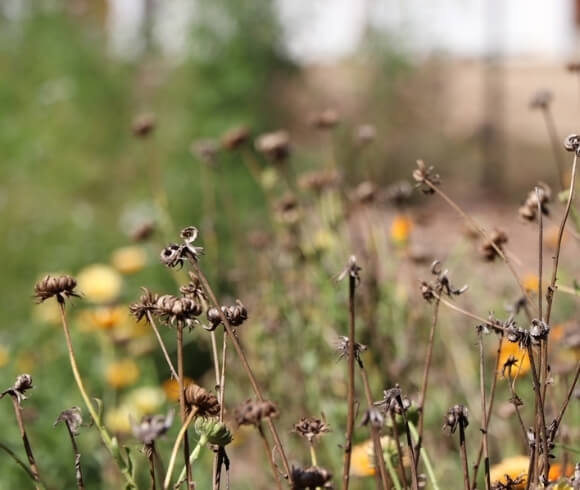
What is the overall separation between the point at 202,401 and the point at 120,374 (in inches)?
61.8

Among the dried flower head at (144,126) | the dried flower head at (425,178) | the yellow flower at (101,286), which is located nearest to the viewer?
the dried flower head at (425,178)

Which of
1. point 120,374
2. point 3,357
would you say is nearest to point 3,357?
point 3,357

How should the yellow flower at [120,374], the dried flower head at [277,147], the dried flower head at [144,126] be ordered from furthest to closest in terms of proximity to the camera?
the yellow flower at [120,374]
the dried flower head at [144,126]
the dried flower head at [277,147]

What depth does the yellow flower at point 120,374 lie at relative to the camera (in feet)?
7.52

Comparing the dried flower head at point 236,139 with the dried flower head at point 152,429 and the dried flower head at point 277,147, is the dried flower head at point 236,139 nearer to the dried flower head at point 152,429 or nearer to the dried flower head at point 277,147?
the dried flower head at point 277,147

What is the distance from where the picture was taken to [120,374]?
2299mm

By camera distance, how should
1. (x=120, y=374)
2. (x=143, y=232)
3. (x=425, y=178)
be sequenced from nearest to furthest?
(x=425, y=178) < (x=143, y=232) < (x=120, y=374)

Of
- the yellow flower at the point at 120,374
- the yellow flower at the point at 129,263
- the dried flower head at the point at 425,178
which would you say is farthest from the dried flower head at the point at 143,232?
the dried flower head at the point at 425,178

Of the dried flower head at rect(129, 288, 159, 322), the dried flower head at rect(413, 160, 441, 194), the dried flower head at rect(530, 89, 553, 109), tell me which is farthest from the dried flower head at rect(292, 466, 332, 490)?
the dried flower head at rect(530, 89, 553, 109)

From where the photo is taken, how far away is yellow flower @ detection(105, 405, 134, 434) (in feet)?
6.50

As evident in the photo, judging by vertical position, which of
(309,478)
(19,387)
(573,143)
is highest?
(573,143)

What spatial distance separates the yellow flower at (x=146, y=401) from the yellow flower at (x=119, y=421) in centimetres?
3

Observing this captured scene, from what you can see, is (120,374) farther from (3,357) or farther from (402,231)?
(402,231)

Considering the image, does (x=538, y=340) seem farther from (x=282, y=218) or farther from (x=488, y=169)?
(x=488, y=169)
